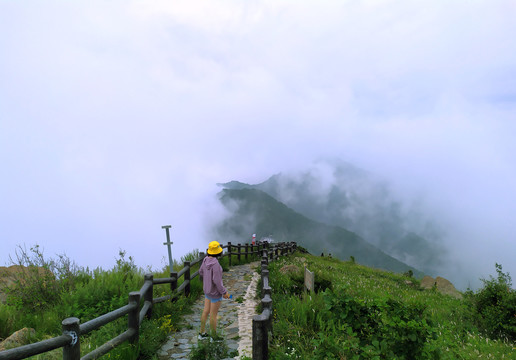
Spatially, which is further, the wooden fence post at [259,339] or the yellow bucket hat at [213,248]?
the yellow bucket hat at [213,248]

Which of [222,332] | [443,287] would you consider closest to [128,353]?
[222,332]

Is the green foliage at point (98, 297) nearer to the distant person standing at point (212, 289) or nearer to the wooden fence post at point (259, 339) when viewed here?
the distant person standing at point (212, 289)

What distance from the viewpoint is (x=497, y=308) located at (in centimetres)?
823

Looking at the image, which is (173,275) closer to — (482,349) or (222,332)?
(222,332)

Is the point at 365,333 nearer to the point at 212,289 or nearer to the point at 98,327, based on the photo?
the point at 212,289

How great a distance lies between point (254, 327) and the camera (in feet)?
14.1

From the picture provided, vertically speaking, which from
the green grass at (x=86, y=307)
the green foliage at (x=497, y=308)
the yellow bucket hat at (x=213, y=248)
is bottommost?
the green foliage at (x=497, y=308)

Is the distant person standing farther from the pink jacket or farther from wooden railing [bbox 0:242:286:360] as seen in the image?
wooden railing [bbox 0:242:286:360]

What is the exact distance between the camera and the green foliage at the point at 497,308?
8008 mm

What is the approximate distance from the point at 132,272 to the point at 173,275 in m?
2.09

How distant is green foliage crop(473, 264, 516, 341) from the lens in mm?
8008

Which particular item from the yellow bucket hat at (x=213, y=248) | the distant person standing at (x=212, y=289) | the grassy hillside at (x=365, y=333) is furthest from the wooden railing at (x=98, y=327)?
the grassy hillside at (x=365, y=333)

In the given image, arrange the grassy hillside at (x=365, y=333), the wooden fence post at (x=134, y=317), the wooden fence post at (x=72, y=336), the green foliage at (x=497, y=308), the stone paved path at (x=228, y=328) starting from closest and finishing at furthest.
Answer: the wooden fence post at (x=72, y=336), the grassy hillside at (x=365, y=333), the wooden fence post at (x=134, y=317), the stone paved path at (x=228, y=328), the green foliage at (x=497, y=308)

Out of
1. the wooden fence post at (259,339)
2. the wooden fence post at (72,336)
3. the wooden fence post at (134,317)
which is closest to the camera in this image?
the wooden fence post at (72,336)
